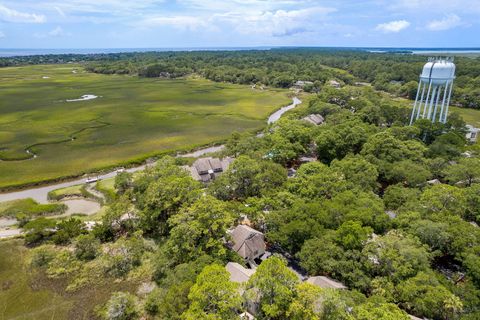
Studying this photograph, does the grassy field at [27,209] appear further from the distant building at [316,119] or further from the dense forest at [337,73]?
the dense forest at [337,73]

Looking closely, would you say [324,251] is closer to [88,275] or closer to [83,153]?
[88,275]

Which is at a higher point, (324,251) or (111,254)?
(324,251)

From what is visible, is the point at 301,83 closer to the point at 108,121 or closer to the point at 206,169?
the point at 108,121

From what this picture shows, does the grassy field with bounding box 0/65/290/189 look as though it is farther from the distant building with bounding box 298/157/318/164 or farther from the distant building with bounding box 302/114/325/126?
the distant building with bounding box 298/157/318/164

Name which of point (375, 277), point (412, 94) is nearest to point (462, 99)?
point (412, 94)

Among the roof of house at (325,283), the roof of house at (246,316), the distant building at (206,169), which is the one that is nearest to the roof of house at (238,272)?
the roof of house at (246,316)

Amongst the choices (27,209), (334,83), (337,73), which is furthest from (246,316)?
(337,73)
